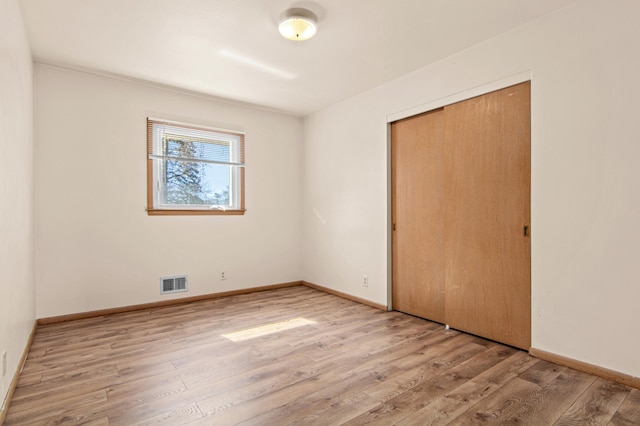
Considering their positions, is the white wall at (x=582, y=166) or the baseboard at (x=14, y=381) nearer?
the baseboard at (x=14, y=381)

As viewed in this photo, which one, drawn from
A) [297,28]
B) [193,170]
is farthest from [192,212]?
[297,28]

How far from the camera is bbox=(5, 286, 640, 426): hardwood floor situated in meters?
1.80

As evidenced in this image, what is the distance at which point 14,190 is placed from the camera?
2.15 m

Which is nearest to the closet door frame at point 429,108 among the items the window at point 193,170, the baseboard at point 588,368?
the baseboard at point 588,368

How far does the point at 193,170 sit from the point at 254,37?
1.95 meters

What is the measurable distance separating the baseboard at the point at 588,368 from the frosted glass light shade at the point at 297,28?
2898mm

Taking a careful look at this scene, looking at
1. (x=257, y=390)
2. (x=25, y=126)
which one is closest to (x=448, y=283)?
(x=257, y=390)

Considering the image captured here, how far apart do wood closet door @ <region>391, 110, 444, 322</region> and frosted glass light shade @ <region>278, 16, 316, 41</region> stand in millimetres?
1465

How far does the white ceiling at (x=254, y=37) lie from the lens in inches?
93.3

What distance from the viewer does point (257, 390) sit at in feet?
6.74

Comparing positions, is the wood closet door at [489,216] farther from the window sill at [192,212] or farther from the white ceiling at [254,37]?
the window sill at [192,212]

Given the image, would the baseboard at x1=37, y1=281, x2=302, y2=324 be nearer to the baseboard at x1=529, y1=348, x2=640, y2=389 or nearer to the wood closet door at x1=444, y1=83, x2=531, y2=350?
the wood closet door at x1=444, y1=83, x2=531, y2=350

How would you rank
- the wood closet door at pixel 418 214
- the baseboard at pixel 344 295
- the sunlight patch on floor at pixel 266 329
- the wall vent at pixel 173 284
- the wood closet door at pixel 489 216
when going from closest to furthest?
the wood closet door at pixel 489 216 < the sunlight patch on floor at pixel 266 329 < the wood closet door at pixel 418 214 < the baseboard at pixel 344 295 < the wall vent at pixel 173 284

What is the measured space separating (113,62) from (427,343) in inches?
150
